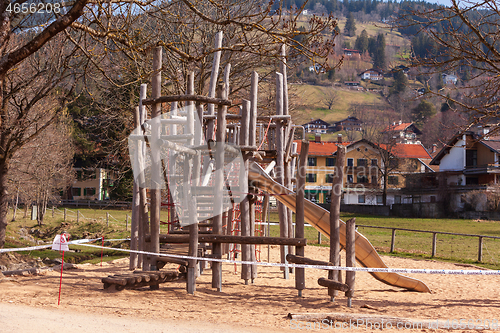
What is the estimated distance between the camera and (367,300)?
30.8 ft

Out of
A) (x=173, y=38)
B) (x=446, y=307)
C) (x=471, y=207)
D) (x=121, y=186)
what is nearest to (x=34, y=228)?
(x=121, y=186)

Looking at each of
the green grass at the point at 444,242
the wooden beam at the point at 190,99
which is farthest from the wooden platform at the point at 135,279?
the green grass at the point at 444,242

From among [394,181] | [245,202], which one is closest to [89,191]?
[394,181]

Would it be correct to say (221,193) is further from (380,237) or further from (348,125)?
(348,125)

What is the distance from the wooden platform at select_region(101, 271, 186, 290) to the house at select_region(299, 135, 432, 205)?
44272mm

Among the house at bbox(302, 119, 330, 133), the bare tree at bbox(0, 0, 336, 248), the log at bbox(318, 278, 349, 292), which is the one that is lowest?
the log at bbox(318, 278, 349, 292)

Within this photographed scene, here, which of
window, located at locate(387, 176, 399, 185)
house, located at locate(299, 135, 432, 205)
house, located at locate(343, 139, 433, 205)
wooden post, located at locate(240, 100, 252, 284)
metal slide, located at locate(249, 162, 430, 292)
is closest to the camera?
metal slide, located at locate(249, 162, 430, 292)

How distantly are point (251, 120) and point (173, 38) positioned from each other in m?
9.19

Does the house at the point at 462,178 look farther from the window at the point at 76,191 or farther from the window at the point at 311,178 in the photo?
the window at the point at 76,191

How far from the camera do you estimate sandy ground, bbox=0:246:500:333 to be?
→ 632cm

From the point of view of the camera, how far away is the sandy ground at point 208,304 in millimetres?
6316

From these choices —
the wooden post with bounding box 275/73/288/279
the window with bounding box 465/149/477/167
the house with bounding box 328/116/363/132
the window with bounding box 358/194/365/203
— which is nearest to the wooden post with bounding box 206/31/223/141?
the wooden post with bounding box 275/73/288/279

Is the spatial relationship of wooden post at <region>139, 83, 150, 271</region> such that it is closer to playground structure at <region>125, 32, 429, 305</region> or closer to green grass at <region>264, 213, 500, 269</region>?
playground structure at <region>125, 32, 429, 305</region>

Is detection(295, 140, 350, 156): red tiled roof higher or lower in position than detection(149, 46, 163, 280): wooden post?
higher
